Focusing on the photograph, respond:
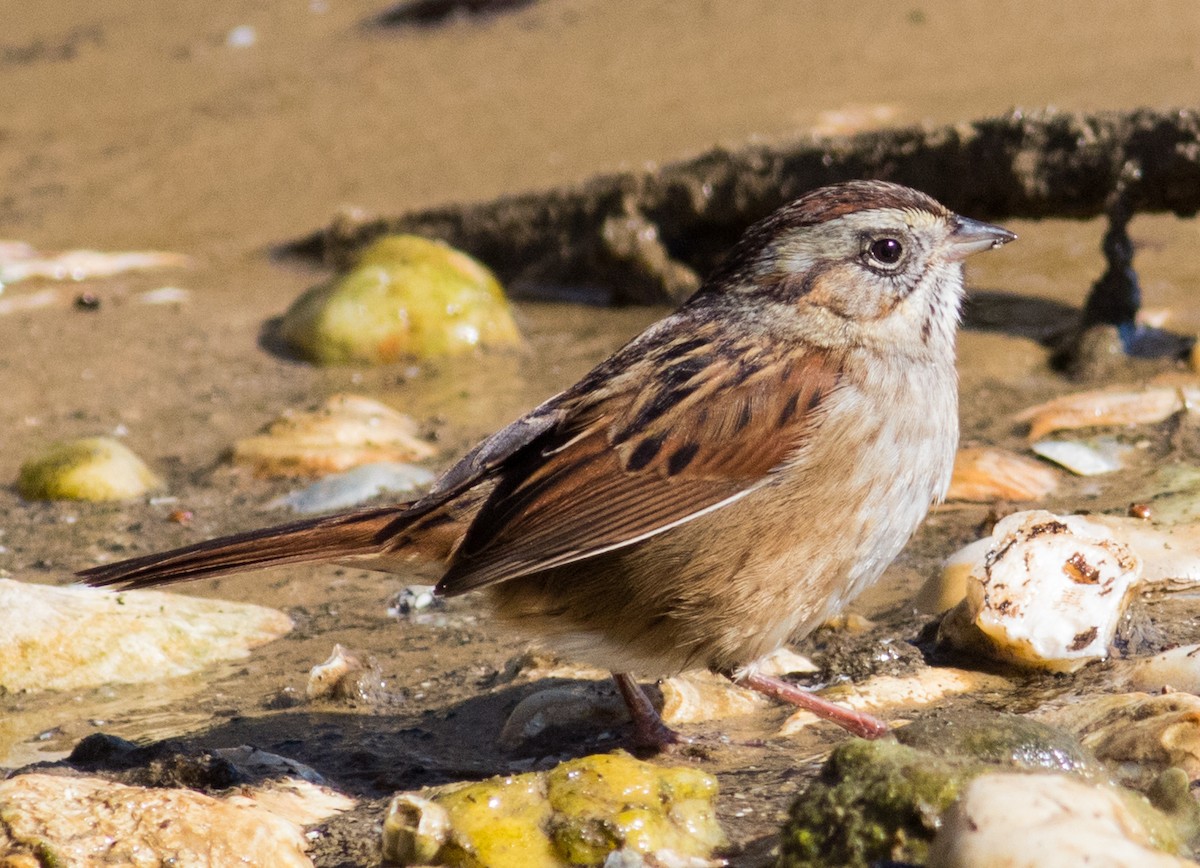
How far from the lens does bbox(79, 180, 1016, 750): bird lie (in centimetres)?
347

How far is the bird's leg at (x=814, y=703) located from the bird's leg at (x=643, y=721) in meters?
0.21

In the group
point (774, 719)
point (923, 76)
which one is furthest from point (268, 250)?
point (774, 719)

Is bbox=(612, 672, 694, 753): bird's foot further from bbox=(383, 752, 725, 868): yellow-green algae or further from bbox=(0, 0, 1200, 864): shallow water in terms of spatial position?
bbox=(383, 752, 725, 868): yellow-green algae

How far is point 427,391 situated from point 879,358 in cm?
317

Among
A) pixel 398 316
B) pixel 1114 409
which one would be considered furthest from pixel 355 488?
pixel 1114 409

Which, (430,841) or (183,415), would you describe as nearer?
A: (430,841)

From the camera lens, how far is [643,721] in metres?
3.72

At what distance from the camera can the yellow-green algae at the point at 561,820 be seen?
2.96 m

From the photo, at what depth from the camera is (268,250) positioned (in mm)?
8430

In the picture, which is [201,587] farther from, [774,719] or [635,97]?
[635,97]

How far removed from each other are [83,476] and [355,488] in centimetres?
103

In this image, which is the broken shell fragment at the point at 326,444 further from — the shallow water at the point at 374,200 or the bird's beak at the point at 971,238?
the bird's beak at the point at 971,238

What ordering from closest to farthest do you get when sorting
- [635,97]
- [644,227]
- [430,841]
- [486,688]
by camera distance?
1. [430,841]
2. [486,688]
3. [644,227]
4. [635,97]

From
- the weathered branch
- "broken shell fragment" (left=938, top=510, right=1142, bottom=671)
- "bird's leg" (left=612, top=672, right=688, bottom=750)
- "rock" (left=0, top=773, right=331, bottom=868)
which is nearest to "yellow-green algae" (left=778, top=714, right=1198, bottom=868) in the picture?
"broken shell fragment" (left=938, top=510, right=1142, bottom=671)
